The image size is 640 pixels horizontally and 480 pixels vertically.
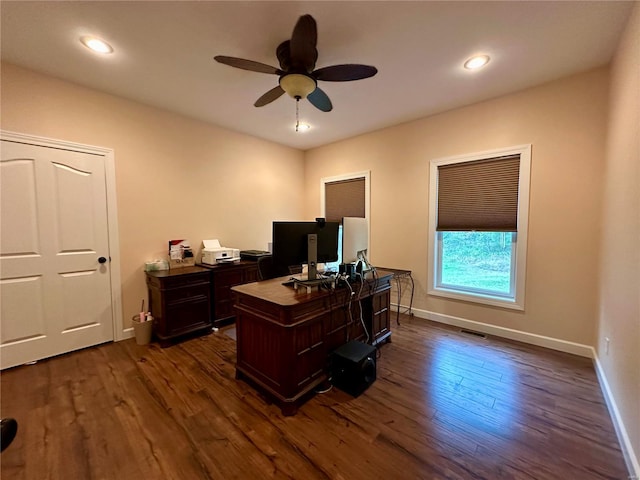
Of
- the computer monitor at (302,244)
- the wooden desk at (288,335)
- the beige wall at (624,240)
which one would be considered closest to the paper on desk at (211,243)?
the wooden desk at (288,335)

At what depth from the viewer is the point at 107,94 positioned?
116 inches

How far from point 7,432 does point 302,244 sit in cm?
178

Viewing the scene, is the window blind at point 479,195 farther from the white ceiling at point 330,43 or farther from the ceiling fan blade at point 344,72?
the ceiling fan blade at point 344,72

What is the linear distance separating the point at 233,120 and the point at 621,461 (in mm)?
4779

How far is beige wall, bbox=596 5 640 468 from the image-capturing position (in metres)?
1.58

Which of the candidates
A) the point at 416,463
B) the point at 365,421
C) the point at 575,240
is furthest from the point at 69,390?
the point at 575,240

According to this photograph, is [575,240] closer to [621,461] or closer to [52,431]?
[621,461]

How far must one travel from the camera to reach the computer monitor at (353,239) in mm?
2424

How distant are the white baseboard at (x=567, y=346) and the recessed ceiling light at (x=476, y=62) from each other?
113 inches

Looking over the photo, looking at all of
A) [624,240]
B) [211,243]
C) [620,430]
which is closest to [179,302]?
[211,243]

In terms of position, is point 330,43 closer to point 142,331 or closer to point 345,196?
point 345,196

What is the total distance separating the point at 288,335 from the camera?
186cm

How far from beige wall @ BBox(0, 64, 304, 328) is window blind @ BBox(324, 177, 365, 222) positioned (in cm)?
104

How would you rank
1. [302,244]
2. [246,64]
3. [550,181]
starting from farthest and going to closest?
1. [550,181]
2. [302,244]
3. [246,64]
